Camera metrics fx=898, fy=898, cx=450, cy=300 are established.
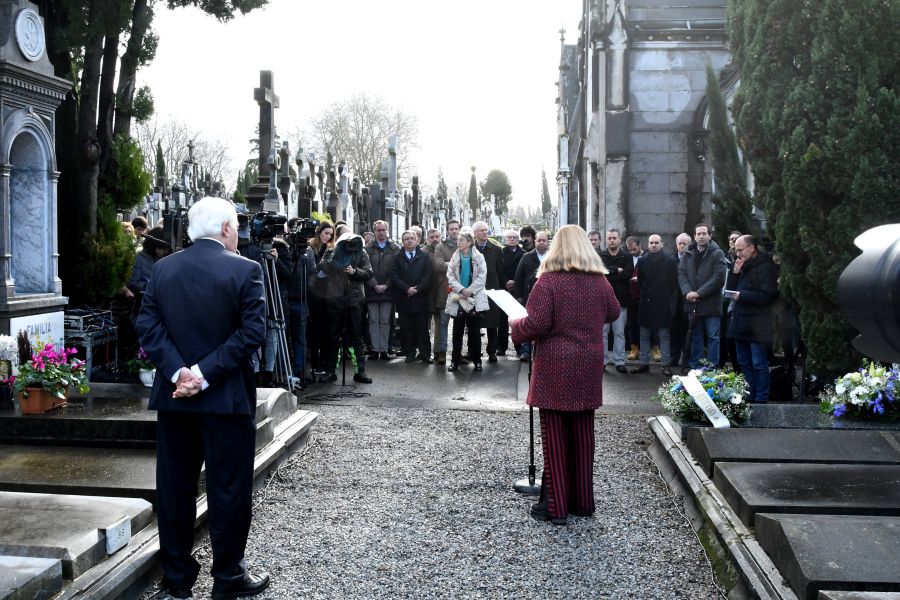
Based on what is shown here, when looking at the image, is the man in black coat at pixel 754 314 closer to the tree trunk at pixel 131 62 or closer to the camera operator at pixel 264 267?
the camera operator at pixel 264 267

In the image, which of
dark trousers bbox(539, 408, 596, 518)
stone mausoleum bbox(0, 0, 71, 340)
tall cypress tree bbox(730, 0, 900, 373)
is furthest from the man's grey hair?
tall cypress tree bbox(730, 0, 900, 373)

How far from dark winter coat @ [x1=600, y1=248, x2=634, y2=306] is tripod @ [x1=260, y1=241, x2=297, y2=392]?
4.62 m

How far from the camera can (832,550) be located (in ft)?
13.7

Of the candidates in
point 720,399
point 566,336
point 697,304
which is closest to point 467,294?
point 697,304

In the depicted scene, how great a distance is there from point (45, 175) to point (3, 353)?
2.11m

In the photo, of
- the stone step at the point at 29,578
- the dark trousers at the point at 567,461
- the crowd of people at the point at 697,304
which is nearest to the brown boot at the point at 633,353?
the crowd of people at the point at 697,304

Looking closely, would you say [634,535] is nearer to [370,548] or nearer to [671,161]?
[370,548]

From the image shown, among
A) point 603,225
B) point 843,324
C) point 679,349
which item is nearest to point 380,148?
point 603,225

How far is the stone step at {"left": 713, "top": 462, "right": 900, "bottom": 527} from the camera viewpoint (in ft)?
16.5

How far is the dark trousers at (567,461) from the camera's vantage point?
584 centimetres

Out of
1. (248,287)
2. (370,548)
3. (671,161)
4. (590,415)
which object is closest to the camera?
(248,287)

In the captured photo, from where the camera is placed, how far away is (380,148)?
204 feet

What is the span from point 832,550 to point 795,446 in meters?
2.19

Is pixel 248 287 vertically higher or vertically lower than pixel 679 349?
higher
